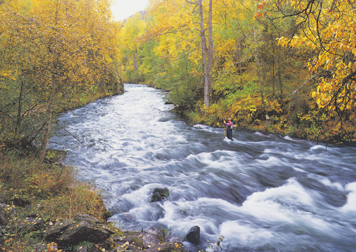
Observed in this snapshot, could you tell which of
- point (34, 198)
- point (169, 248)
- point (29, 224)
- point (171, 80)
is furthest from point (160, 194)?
point (171, 80)

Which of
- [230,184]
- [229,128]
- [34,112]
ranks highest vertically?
[34,112]

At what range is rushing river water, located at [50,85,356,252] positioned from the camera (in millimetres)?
5375

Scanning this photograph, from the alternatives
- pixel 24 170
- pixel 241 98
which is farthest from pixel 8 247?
pixel 241 98

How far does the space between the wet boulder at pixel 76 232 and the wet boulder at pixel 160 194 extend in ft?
8.43

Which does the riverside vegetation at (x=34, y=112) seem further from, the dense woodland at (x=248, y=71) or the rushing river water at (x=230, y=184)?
the dense woodland at (x=248, y=71)

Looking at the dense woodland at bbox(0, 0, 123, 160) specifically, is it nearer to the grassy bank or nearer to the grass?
the grassy bank

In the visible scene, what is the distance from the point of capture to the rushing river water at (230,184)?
5375mm

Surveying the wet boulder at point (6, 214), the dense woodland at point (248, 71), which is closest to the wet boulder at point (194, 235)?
the wet boulder at point (6, 214)

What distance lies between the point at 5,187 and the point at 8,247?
2.28 metres

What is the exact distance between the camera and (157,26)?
50.8ft

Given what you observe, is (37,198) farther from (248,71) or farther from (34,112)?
(248,71)

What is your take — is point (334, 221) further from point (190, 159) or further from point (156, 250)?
point (190, 159)

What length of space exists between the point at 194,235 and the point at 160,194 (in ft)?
6.99

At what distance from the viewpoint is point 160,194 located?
6824 millimetres
